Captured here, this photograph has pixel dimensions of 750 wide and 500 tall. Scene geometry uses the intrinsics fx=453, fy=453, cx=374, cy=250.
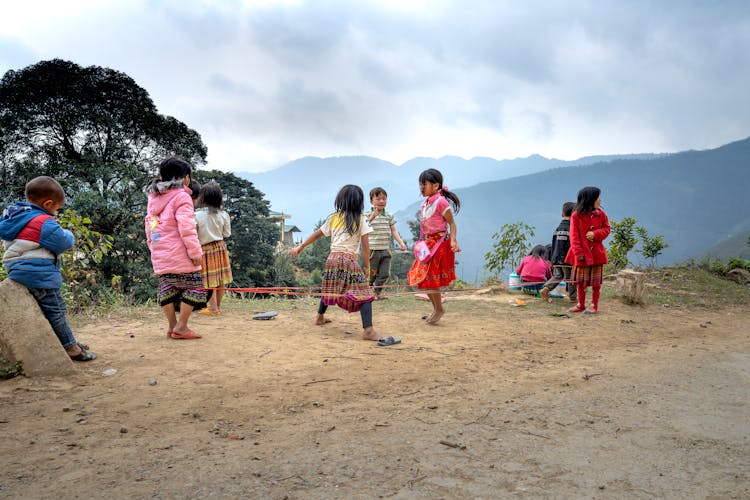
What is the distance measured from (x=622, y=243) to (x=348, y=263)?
32.3 feet

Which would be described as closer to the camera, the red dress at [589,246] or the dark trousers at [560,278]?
the red dress at [589,246]

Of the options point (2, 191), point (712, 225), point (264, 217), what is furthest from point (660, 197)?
point (2, 191)

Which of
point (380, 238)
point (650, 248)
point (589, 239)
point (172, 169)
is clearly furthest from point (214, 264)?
point (650, 248)

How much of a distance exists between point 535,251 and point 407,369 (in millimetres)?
5690

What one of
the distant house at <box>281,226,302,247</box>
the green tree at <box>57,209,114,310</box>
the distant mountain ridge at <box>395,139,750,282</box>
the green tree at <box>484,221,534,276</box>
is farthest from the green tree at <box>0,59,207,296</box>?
the distant mountain ridge at <box>395,139,750,282</box>

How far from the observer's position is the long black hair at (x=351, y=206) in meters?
4.79

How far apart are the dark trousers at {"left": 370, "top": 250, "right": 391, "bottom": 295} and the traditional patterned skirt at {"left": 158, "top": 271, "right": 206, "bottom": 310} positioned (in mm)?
3632

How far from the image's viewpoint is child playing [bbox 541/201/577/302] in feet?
25.0

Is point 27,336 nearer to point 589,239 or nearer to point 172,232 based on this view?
point 172,232

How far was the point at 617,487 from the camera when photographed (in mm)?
2047

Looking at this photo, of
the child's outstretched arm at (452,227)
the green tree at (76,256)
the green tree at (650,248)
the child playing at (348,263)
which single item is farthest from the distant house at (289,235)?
the child playing at (348,263)

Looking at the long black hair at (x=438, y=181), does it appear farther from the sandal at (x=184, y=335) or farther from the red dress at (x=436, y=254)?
the sandal at (x=184, y=335)

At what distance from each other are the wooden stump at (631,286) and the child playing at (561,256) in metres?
0.73

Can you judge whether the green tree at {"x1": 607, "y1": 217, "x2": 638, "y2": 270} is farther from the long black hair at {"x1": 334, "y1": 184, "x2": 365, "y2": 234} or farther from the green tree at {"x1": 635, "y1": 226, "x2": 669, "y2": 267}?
the long black hair at {"x1": 334, "y1": 184, "x2": 365, "y2": 234}
